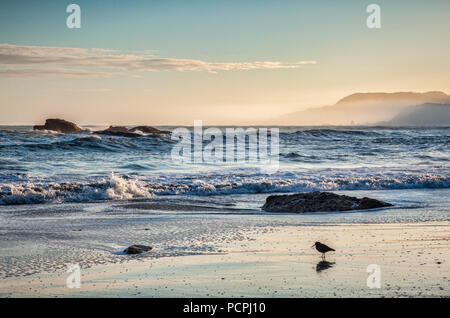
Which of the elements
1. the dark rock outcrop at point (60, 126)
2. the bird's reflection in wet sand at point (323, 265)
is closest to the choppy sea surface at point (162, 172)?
the bird's reflection in wet sand at point (323, 265)

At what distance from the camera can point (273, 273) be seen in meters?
6.18

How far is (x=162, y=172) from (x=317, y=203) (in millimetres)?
10086

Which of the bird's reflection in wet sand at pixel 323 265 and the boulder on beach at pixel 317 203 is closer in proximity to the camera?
the bird's reflection in wet sand at pixel 323 265

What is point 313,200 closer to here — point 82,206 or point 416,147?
point 82,206

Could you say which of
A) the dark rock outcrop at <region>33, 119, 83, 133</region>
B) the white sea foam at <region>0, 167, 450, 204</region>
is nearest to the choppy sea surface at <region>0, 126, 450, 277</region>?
the white sea foam at <region>0, 167, 450, 204</region>

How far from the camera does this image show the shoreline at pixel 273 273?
17.8 feet

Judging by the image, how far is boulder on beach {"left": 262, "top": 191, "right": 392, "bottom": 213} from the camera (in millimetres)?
11992

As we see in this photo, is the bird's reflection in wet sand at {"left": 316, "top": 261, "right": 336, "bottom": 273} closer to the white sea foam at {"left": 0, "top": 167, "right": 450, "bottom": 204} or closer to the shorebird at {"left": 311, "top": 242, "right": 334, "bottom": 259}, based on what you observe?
the shorebird at {"left": 311, "top": 242, "right": 334, "bottom": 259}

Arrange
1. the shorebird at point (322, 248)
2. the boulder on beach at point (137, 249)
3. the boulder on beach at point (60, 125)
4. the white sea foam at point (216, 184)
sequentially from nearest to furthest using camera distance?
the shorebird at point (322, 248) → the boulder on beach at point (137, 249) → the white sea foam at point (216, 184) → the boulder on beach at point (60, 125)

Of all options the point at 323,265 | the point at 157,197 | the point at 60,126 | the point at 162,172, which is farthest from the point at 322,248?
the point at 60,126

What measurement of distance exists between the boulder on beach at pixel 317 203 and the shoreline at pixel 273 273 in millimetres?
3538

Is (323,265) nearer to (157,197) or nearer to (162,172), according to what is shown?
(157,197)

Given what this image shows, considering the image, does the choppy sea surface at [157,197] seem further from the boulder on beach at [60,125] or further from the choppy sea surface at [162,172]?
the boulder on beach at [60,125]

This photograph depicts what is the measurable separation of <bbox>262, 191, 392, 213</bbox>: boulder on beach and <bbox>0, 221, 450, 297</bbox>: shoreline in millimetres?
3538
